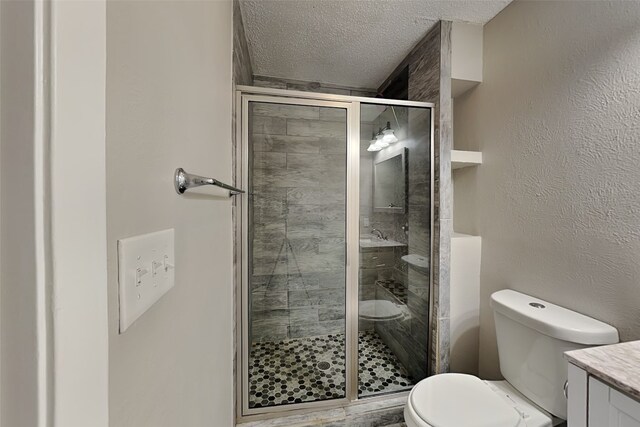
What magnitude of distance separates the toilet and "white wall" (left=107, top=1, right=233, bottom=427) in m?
0.87

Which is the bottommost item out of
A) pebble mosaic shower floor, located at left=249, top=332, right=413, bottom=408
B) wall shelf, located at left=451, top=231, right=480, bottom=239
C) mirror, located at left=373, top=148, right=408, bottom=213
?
pebble mosaic shower floor, located at left=249, top=332, right=413, bottom=408

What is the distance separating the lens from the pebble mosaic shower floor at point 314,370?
1.52 metres

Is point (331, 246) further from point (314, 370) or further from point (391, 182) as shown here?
point (314, 370)

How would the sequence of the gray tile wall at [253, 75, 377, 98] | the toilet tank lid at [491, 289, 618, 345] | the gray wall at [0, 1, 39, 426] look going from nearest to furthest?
1. the gray wall at [0, 1, 39, 426]
2. the toilet tank lid at [491, 289, 618, 345]
3. the gray tile wall at [253, 75, 377, 98]

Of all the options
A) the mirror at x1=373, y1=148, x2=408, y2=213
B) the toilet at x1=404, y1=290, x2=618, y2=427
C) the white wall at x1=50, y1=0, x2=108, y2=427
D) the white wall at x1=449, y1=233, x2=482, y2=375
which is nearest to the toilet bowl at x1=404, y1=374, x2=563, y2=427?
the toilet at x1=404, y1=290, x2=618, y2=427

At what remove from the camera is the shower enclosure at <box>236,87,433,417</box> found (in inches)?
58.9

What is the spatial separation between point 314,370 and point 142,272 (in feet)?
5.31

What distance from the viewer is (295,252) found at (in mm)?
1823

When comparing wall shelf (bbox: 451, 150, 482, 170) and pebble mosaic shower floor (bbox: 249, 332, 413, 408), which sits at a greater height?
wall shelf (bbox: 451, 150, 482, 170)

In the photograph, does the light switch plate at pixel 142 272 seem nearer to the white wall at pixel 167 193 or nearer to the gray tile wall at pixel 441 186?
the white wall at pixel 167 193

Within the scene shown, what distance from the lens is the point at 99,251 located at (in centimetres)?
27

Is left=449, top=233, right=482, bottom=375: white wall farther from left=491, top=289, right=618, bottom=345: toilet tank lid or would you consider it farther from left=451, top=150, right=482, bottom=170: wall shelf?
left=451, top=150, right=482, bottom=170: wall shelf

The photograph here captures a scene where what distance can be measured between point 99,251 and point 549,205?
1.55 metres

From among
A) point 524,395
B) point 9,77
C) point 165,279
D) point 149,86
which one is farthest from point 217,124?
point 524,395
